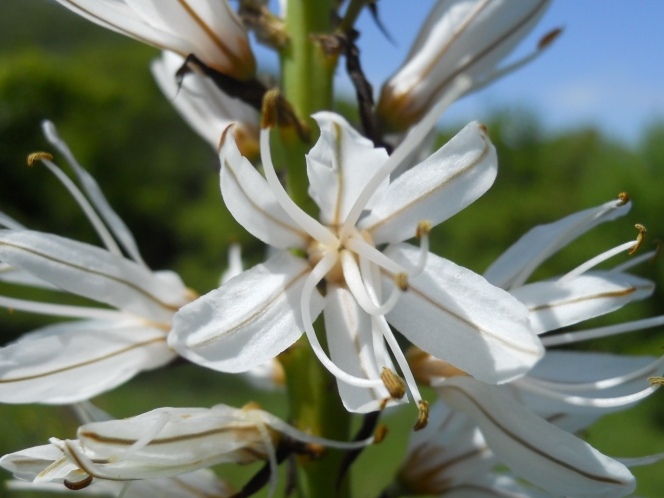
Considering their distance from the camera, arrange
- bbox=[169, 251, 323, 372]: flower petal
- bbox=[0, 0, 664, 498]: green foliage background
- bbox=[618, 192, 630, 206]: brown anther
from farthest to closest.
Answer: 1. bbox=[0, 0, 664, 498]: green foliage background
2. bbox=[618, 192, 630, 206]: brown anther
3. bbox=[169, 251, 323, 372]: flower petal

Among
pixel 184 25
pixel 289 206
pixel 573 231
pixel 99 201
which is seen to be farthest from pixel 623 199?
pixel 99 201

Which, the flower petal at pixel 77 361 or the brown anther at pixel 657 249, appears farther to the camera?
the brown anther at pixel 657 249

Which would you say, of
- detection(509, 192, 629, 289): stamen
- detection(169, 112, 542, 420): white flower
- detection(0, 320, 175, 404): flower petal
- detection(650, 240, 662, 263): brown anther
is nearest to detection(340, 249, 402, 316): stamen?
detection(169, 112, 542, 420): white flower

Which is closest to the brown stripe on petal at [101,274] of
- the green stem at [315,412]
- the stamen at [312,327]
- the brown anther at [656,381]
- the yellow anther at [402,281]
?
the green stem at [315,412]

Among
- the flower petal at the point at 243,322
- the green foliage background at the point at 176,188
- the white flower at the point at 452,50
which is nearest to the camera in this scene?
the flower petal at the point at 243,322

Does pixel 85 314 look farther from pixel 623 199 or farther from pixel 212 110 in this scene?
pixel 623 199

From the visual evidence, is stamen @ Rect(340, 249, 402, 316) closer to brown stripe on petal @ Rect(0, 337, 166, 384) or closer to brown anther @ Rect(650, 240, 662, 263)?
brown stripe on petal @ Rect(0, 337, 166, 384)

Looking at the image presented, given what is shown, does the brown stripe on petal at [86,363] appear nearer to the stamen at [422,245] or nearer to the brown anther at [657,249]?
the stamen at [422,245]
